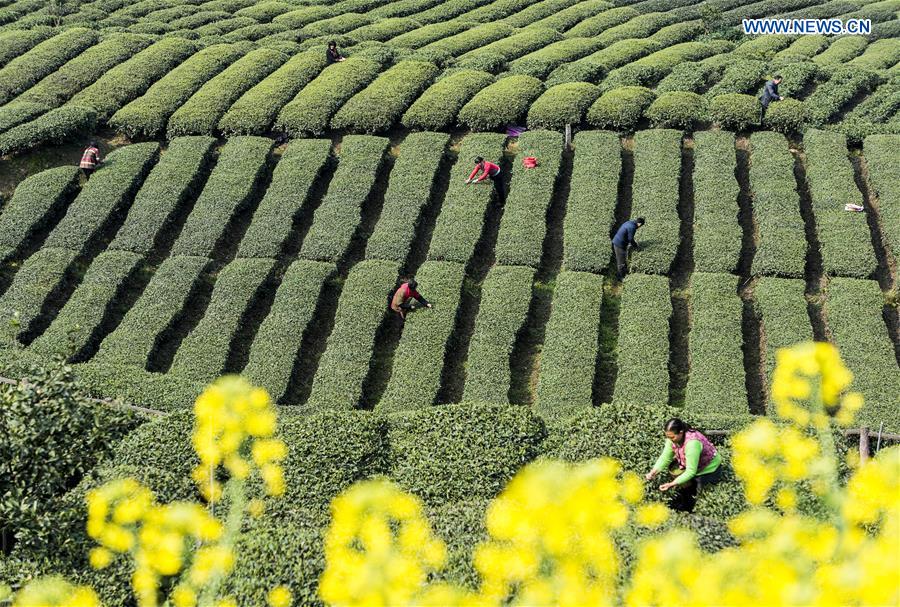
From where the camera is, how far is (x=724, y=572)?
15.8 feet

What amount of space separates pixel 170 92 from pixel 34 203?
6.58 meters

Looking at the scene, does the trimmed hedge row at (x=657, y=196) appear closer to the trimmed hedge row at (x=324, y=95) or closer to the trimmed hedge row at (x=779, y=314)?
the trimmed hedge row at (x=779, y=314)

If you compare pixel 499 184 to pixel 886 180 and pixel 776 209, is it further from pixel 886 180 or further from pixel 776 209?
pixel 886 180

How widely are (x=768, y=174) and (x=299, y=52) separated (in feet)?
Result: 54.2

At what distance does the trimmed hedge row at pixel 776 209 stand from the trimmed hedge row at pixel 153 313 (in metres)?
12.9

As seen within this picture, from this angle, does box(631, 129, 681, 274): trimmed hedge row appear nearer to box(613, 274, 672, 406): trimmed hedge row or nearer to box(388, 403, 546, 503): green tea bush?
box(613, 274, 672, 406): trimmed hedge row

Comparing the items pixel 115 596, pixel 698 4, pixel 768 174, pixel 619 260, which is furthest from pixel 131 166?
pixel 698 4

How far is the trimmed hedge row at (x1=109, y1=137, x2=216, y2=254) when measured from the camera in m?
19.7

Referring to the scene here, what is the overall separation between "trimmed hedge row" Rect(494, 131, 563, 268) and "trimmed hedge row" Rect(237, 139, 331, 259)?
519 centimetres

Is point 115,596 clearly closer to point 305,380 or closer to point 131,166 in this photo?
point 305,380

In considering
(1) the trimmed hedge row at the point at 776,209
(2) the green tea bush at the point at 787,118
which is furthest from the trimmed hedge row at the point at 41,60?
(2) the green tea bush at the point at 787,118

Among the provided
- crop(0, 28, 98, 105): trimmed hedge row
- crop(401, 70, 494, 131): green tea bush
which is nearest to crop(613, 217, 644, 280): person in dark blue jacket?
crop(401, 70, 494, 131): green tea bush

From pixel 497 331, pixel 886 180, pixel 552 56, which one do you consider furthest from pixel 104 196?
pixel 886 180

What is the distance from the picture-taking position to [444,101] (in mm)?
24109
